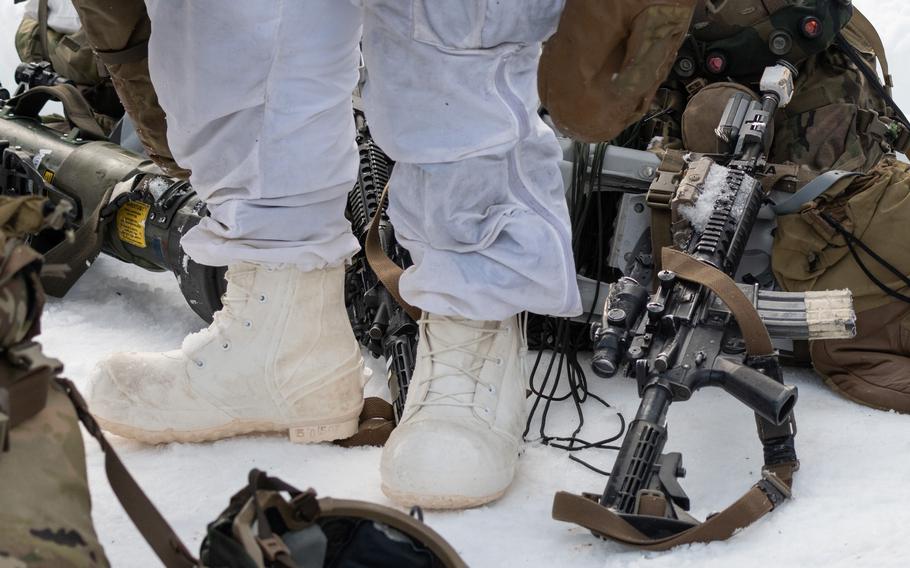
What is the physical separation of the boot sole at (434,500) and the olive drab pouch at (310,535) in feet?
0.95

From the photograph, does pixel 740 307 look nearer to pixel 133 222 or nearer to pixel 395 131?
pixel 395 131

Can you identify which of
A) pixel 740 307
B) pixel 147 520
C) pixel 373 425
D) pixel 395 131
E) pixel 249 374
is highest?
pixel 395 131

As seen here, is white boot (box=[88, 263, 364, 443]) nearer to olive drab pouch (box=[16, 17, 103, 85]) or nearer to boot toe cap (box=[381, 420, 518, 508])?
boot toe cap (box=[381, 420, 518, 508])

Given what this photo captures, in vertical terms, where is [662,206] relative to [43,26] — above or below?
above

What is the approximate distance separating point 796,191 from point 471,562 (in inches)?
34.8

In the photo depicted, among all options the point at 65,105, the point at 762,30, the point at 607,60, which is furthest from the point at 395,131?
the point at 65,105

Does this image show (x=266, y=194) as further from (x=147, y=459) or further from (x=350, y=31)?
(x=147, y=459)

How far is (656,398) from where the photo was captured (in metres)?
1.27

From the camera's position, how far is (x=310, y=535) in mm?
880

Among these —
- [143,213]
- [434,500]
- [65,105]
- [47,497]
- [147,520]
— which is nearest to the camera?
[47,497]

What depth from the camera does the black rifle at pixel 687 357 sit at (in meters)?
1.18

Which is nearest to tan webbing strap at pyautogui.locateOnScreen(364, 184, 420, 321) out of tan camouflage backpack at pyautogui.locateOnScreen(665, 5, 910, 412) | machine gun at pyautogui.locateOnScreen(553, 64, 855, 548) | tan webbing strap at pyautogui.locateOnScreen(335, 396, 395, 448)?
tan webbing strap at pyautogui.locateOnScreen(335, 396, 395, 448)

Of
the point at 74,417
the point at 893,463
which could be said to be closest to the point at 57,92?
the point at 74,417

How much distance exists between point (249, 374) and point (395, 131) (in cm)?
39
